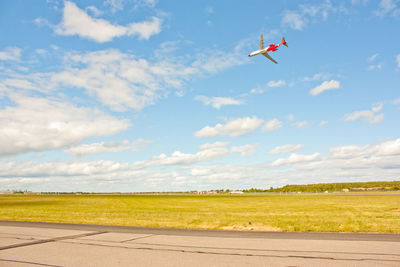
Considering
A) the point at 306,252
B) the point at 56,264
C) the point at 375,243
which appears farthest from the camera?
the point at 375,243

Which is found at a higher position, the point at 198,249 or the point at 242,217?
the point at 198,249

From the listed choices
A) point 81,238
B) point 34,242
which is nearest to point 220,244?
point 81,238

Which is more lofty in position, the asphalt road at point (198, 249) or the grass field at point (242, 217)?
the asphalt road at point (198, 249)

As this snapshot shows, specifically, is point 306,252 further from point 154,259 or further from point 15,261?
point 15,261

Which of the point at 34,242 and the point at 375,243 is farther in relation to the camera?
the point at 34,242

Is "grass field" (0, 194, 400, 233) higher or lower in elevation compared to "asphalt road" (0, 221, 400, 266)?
lower

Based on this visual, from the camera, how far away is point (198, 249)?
11781mm

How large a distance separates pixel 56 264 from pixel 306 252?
9019 mm

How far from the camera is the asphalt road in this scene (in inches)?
384

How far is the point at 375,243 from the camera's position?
41.6 feet

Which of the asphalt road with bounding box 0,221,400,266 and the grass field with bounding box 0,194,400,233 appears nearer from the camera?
the asphalt road with bounding box 0,221,400,266

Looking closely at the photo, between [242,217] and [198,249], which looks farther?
[242,217]

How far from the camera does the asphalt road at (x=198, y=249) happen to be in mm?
9750

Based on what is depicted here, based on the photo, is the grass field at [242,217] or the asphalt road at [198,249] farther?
the grass field at [242,217]
